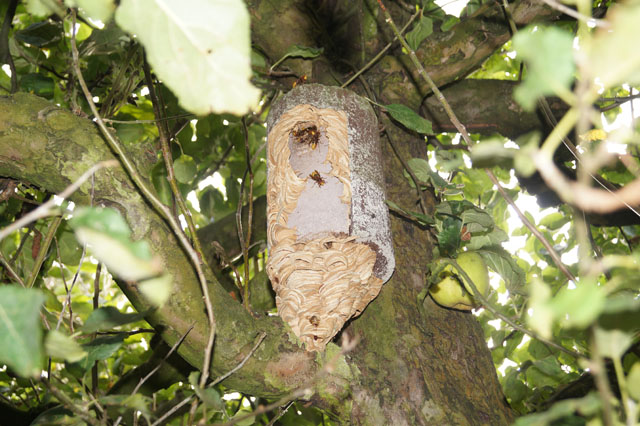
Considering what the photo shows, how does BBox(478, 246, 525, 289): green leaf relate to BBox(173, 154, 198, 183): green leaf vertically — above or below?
below

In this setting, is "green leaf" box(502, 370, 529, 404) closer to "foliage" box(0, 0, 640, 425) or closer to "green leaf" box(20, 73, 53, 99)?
"foliage" box(0, 0, 640, 425)

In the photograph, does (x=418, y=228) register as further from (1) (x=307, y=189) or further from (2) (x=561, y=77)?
(2) (x=561, y=77)

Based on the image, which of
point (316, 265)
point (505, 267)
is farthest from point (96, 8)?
point (505, 267)

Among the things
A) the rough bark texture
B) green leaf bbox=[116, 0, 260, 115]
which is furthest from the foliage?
the rough bark texture

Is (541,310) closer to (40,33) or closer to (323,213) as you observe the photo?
(323,213)

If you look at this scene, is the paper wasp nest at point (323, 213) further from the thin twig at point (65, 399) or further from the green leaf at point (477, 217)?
the thin twig at point (65, 399)

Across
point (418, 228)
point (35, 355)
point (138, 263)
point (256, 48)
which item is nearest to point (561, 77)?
point (138, 263)

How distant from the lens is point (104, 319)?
902 mm

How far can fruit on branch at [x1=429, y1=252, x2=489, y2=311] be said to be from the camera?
1.51 meters

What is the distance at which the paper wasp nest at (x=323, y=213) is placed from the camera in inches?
54.1

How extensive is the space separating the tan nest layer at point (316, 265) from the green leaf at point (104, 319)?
1.77 feet

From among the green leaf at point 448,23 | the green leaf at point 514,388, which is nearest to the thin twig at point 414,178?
the green leaf at point 448,23

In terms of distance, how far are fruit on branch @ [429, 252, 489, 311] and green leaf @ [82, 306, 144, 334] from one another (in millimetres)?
925

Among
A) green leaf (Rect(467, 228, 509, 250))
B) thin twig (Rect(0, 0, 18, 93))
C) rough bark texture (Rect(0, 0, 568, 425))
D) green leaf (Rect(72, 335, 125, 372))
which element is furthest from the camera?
thin twig (Rect(0, 0, 18, 93))
